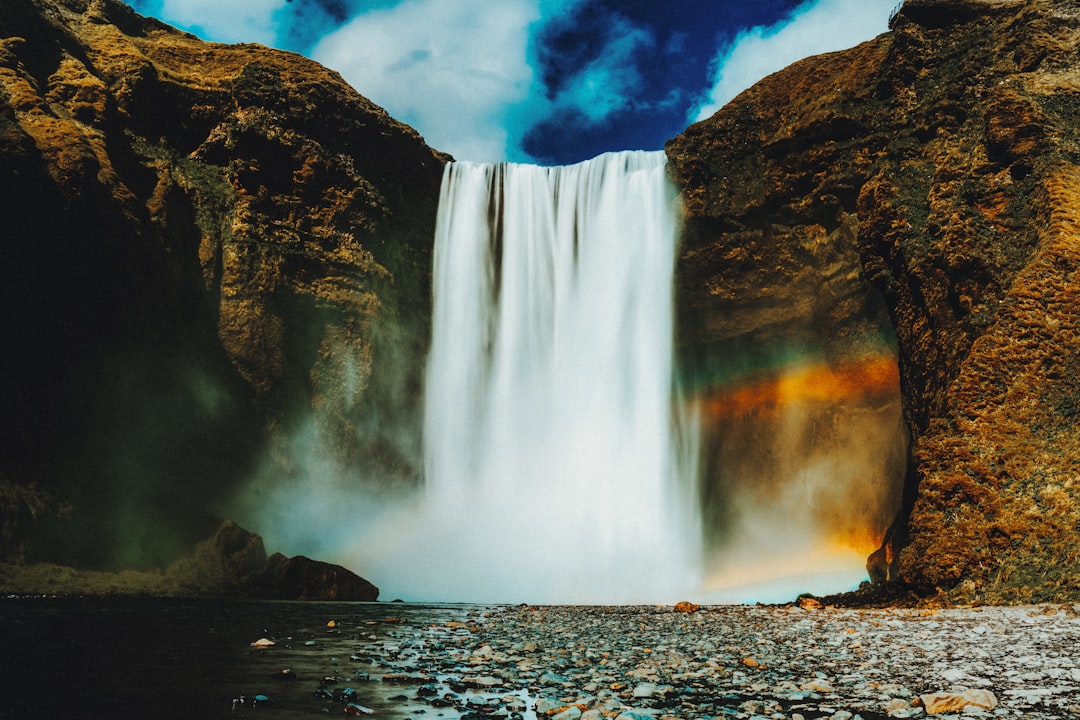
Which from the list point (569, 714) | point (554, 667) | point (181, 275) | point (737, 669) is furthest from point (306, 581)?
point (569, 714)

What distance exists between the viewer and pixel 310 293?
2567cm

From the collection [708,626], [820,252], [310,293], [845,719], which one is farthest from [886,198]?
[310,293]

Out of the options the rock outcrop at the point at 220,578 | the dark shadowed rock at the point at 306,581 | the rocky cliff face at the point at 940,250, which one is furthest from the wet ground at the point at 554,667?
the dark shadowed rock at the point at 306,581

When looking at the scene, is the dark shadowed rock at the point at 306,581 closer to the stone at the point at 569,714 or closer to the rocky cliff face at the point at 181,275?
the rocky cliff face at the point at 181,275

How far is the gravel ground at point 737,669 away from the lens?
4.55 metres

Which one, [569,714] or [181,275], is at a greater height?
[181,275]

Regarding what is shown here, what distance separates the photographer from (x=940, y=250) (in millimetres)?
15398

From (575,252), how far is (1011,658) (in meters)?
22.9

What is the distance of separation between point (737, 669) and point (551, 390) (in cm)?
2119

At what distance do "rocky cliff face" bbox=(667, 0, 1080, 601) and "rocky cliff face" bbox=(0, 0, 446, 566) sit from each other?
12.6 metres

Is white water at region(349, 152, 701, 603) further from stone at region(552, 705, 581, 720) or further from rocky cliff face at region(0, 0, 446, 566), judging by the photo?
stone at region(552, 705, 581, 720)

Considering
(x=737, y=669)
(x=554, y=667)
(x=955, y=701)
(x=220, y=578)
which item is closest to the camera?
(x=955, y=701)

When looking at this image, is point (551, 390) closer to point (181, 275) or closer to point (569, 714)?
point (181, 275)

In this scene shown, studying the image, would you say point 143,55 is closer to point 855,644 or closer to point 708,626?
point 708,626
